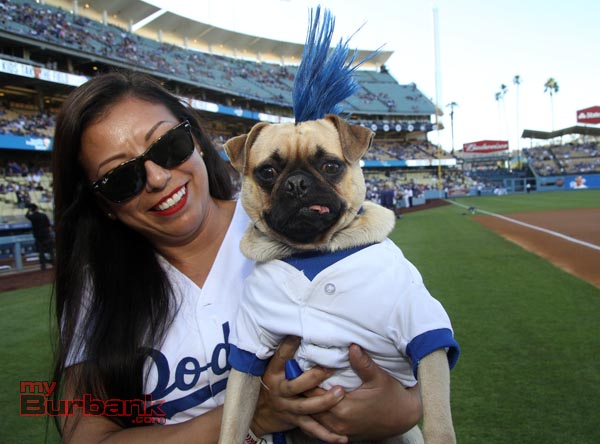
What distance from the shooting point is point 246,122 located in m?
48.7

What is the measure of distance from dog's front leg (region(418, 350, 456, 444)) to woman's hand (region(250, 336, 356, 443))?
0.34 meters

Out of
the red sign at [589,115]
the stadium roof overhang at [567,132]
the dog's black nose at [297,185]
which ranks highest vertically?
the red sign at [589,115]

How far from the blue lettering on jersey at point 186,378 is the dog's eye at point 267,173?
2.51 ft

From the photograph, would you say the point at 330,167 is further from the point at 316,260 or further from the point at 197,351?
the point at 197,351

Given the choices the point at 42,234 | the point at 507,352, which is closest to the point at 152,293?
the point at 507,352

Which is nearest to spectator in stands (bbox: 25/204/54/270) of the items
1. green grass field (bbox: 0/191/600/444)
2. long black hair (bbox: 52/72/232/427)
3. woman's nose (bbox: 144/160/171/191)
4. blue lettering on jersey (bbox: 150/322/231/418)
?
green grass field (bbox: 0/191/600/444)

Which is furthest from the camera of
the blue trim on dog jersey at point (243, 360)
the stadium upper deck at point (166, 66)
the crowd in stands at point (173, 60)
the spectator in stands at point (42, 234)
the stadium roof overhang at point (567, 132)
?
the stadium roof overhang at point (567, 132)

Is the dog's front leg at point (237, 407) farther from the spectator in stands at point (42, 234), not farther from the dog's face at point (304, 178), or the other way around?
the spectator in stands at point (42, 234)

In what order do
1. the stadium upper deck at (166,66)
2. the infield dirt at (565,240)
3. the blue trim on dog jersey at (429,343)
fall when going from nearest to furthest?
1. the blue trim on dog jersey at (429,343)
2. the infield dirt at (565,240)
3. the stadium upper deck at (166,66)

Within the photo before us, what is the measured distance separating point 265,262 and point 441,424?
1.00 meters

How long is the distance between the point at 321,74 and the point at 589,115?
259 feet

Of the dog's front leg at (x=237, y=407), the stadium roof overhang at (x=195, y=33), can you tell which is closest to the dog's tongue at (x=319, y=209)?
the dog's front leg at (x=237, y=407)

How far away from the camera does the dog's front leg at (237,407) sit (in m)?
1.94

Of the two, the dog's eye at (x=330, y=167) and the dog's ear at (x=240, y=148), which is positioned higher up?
the dog's ear at (x=240, y=148)
